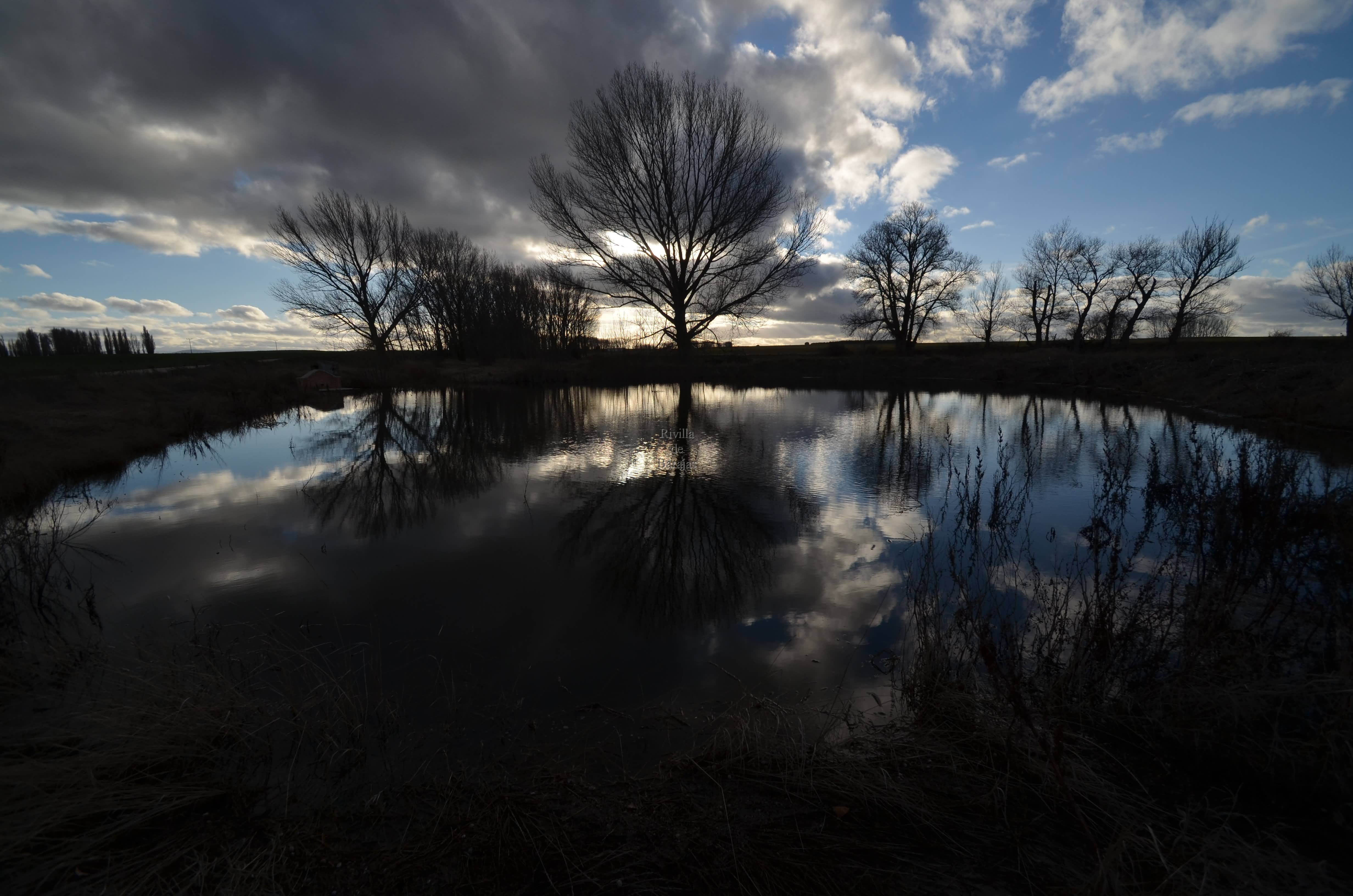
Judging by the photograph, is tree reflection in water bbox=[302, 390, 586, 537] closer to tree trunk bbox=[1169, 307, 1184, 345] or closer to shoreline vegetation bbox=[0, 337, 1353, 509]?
shoreline vegetation bbox=[0, 337, 1353, 509]

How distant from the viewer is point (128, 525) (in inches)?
251

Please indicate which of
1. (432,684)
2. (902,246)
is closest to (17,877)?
(432,684)

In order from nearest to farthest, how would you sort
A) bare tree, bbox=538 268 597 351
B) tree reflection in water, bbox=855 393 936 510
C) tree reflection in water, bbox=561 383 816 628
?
tree reflection in water, bbox=561 383 816 628 < tree reflection in water, bbox=855 393 936 510 < bare tree, bbox=538 268 597 351

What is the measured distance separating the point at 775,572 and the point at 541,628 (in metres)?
2.14

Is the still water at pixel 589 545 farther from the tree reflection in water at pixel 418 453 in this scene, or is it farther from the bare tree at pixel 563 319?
the bare tree at pixel 563 319

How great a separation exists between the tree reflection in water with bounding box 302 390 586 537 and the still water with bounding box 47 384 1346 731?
3.2 inches

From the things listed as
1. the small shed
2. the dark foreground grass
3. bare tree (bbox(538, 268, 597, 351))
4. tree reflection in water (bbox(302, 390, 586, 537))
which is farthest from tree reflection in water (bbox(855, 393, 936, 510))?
bare tree (bbox(538, 268, 597, 351))

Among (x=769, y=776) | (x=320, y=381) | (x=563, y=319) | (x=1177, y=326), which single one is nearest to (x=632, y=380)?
(x=320, y=381)

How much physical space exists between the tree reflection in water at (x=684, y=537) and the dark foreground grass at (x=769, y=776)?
139 cm

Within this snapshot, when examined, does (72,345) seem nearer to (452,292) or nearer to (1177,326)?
(452,292)

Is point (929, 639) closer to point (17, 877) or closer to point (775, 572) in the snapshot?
point (775, 572)

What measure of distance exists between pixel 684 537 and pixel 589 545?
1018 mm

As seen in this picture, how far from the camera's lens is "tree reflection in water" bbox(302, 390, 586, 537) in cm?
725

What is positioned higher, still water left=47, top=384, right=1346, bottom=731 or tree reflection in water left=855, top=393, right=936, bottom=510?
tree reflection in water left=855, top=393, right=936, bottom=510
